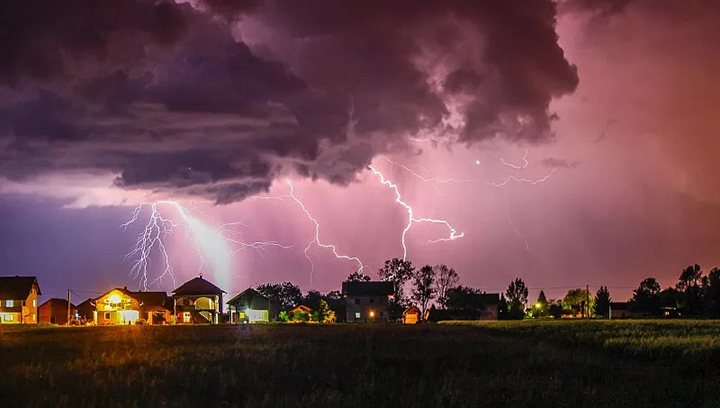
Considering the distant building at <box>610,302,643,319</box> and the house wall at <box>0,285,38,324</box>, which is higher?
the house wall at <box>0,285,38,324</box>

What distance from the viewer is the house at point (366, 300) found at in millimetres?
141875

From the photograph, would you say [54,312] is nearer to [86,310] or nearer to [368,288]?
[86,310]

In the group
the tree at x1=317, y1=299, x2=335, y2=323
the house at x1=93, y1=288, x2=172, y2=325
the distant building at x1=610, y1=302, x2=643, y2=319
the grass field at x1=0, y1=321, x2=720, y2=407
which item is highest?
the grass field at x1=0, y1=321, x2=720, y2=407

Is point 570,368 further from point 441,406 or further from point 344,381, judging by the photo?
point 441,406

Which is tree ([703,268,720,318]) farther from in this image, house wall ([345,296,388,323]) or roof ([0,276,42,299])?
roof ([0,276,42,299])

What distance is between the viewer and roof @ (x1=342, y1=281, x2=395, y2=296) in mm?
143750

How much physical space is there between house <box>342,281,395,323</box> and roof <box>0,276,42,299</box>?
5442 centimetres

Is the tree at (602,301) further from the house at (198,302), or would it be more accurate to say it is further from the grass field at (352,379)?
the grass field at (352,379)

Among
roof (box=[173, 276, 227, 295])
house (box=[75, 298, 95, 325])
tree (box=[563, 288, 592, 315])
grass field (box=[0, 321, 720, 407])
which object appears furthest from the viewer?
tree (box=[563, 288, 592, 315])

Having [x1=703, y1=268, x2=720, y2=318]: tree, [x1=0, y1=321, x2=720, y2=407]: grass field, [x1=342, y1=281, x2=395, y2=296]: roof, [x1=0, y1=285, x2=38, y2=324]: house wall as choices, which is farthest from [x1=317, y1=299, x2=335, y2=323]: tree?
[x1=0, y1=321, x2=720, y2=407]: grass field

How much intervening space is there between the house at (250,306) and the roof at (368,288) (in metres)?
17.9

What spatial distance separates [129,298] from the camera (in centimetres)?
12012

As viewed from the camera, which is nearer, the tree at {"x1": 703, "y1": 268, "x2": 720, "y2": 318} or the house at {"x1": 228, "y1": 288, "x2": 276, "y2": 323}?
the tree at {"x1": 703, "y1": 268, "x2": 720, "y2": 318}

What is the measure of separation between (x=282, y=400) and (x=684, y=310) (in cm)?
11838
